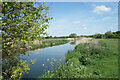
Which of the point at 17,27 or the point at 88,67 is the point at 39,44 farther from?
the point at 88,67

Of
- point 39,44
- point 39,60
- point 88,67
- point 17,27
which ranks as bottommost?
point 39,60

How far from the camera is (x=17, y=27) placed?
9.41 ft

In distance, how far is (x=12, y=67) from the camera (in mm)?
2973

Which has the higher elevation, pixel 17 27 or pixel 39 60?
pixel 17 27

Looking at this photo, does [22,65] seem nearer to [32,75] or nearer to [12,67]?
[12,67]

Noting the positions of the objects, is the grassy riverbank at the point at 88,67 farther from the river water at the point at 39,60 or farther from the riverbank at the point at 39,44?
the riverbank at the point at 39,44

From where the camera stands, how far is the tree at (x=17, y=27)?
9.18 feet

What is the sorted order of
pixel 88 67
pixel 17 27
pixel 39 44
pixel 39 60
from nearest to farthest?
pixel 17 27
pixel 39 44
pixel 88 67
pixel 39 60

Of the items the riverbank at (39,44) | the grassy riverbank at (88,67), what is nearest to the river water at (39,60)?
the riverbank at (39,44)

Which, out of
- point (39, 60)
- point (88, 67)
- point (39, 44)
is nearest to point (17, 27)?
point (39, 44)

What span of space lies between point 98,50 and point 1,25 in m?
11.7

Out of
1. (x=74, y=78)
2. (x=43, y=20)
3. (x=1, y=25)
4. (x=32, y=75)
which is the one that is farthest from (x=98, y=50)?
(x=1, y=25)

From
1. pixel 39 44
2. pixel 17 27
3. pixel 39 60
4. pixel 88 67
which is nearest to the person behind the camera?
pixel 17 27

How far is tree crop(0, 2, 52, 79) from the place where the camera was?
110 inches
